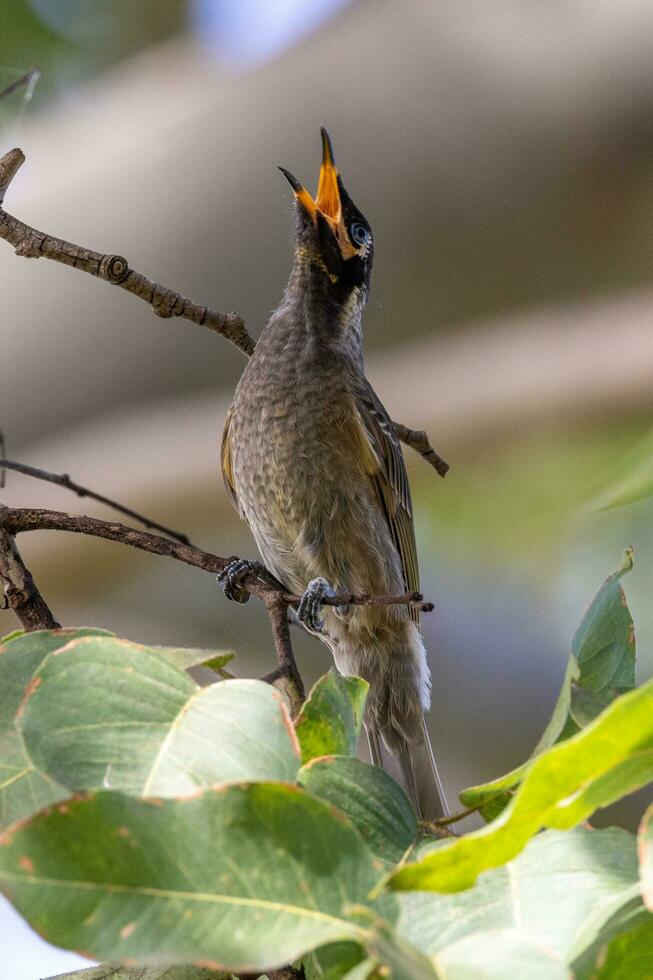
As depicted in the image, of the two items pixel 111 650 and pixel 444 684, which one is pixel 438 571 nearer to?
pixel 444 684

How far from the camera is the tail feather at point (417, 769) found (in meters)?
2.19

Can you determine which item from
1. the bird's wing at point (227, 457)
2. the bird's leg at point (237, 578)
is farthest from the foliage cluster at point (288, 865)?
the bird's wing at point (227, 457)

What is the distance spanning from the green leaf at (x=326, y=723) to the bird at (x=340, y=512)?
133cm

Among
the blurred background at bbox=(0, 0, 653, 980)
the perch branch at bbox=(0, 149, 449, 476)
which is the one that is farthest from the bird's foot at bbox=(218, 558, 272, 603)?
the blurred background at bbox=(0, 0, 653, 980)

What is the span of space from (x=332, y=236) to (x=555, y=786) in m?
2.25

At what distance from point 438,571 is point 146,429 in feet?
4.64

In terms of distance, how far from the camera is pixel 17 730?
84 centimetres

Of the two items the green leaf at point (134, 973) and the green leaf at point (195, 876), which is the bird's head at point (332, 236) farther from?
the green leaf at point (195, 876)

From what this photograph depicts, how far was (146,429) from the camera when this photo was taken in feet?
13.4

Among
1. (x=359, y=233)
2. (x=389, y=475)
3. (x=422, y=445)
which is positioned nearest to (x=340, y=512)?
(x=389, y=475)

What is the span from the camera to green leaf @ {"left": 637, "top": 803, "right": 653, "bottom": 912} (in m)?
0.58

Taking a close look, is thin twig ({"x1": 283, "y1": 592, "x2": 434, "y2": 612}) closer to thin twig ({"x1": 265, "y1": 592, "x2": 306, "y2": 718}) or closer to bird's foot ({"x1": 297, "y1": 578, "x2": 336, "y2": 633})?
thin twig ({"x1": 265, "y1": 592, "x2": 306, "y2": 718})

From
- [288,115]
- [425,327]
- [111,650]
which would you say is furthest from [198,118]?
[111,650]

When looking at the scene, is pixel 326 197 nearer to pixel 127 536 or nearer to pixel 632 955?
pixel 127 536
